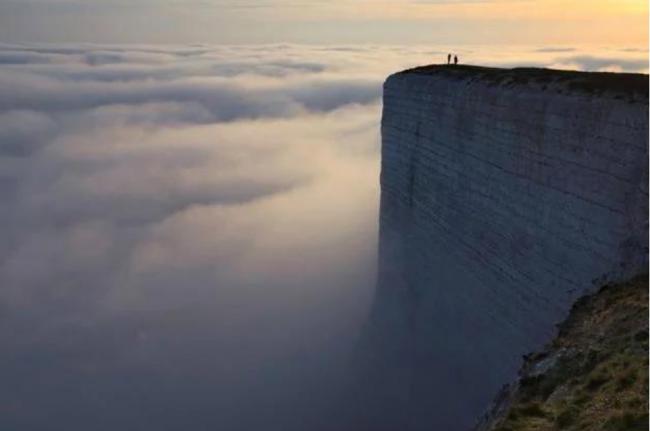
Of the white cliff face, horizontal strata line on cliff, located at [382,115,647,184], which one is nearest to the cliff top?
the white cliff face

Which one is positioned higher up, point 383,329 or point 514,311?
point 514,311

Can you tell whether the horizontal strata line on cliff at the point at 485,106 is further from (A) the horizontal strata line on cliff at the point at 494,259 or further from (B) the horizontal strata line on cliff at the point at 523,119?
(A) the horizontal strata line on cliff at the point at 494,259

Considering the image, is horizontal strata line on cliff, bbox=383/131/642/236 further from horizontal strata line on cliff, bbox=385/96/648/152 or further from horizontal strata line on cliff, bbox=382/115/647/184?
horizontal strata line on cliff, bbox=385/96/648/152

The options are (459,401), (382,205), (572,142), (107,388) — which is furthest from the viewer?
(107,388)

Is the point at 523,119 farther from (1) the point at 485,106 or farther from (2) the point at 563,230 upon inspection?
(2) the point at 563,230

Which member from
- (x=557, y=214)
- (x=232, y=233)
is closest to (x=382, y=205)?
(x=557, y=214)

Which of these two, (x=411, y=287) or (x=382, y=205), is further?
(x=382, y=205)

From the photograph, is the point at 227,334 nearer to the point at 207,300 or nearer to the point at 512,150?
the point at 207,300

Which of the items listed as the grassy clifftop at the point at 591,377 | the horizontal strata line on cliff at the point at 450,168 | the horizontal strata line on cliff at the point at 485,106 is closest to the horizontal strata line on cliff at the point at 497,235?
the horizontal strata line on cliff at the point at 450,168
